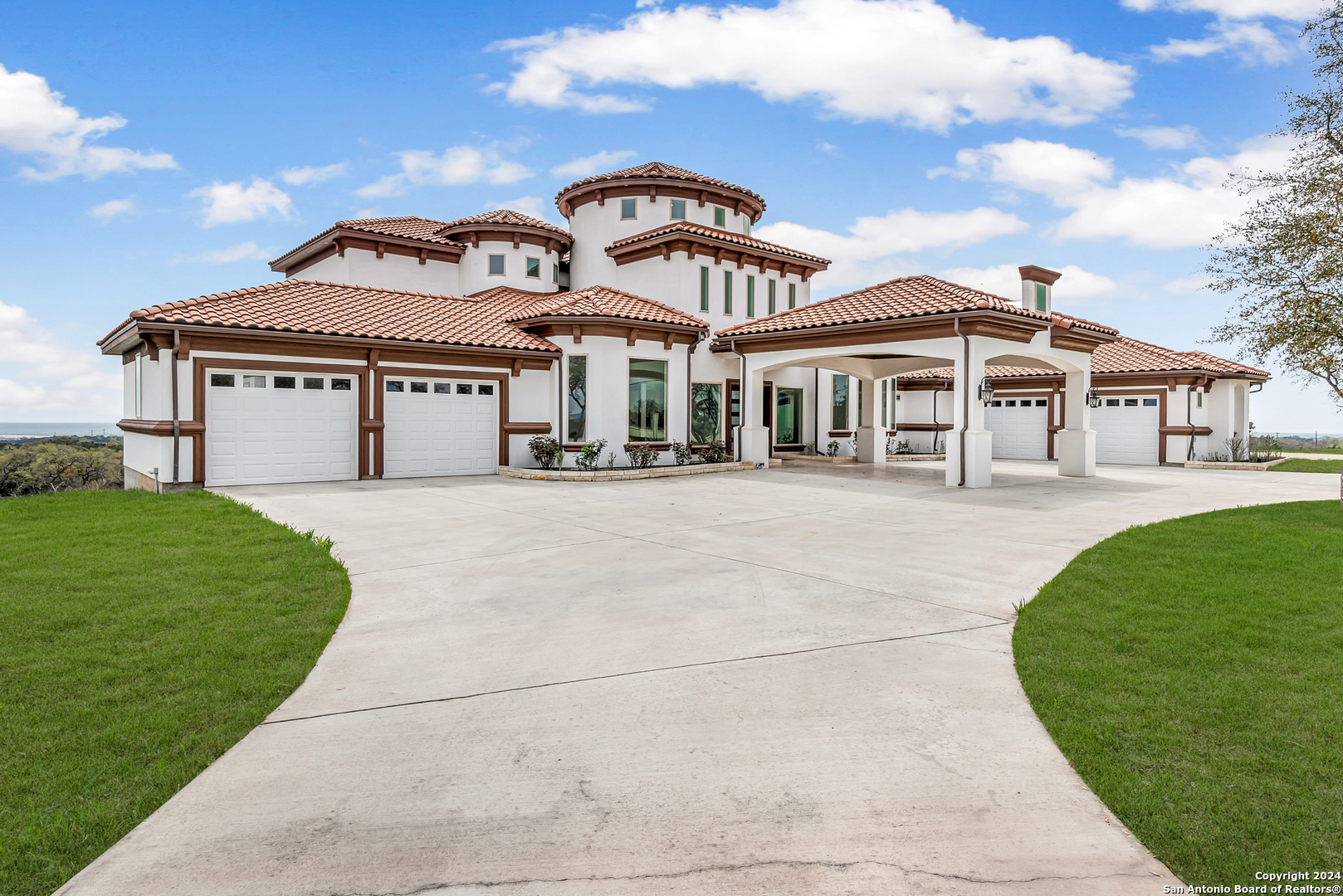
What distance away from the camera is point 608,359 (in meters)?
20.5

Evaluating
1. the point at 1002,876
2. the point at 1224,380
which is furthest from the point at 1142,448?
the point at 1002,876

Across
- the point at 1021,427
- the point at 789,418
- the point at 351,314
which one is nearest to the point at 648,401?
the point at 789,418

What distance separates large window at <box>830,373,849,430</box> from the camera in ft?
88.8

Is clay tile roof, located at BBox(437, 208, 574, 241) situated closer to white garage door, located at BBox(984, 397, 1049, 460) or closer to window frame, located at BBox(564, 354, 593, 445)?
window frame, located at BBox(564, 354, 593, 445)

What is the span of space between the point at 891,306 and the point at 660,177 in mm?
10582

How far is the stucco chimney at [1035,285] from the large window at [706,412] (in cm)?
904

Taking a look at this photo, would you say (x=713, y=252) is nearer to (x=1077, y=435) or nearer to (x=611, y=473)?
(x=611, y=473)

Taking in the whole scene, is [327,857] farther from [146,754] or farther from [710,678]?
[710,678]

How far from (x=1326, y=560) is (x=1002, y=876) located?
7729 mm

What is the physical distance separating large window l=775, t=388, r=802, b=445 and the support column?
9.13 meters

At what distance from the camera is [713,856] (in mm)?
2928

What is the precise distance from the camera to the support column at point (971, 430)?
16.8 meters

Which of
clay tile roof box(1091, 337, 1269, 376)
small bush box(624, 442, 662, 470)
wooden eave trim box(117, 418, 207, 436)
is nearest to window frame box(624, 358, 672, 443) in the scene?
small bush box(624, 442, 662, 470)

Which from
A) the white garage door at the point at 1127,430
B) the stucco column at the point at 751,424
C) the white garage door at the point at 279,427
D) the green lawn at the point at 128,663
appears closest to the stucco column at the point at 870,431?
the stucco column at the point at 751,424
